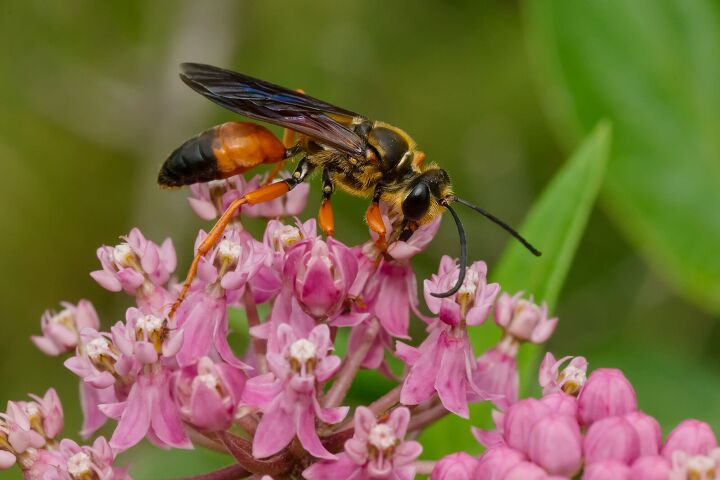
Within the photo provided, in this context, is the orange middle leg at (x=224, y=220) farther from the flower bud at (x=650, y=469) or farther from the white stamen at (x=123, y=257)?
the flower bud at (x=650, y=469)

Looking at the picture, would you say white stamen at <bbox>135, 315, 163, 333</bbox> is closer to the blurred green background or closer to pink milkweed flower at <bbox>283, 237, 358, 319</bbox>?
pink milkweed flower at <bbox>283, 237, 358, 319</bbox>

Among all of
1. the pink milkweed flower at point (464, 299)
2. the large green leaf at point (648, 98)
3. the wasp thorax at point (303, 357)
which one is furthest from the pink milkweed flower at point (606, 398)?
the large green leaf at point (648, 98)

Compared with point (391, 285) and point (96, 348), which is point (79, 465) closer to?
point (96, 348)

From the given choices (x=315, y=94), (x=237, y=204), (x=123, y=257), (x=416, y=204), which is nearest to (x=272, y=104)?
(x=237, y=204)

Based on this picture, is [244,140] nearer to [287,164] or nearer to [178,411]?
[287,164]

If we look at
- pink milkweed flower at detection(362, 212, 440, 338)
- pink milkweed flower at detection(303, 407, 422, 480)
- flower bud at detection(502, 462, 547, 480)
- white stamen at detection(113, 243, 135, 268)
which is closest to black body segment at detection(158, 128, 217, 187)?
white stamen at detection(113, 243, 135, 268)
